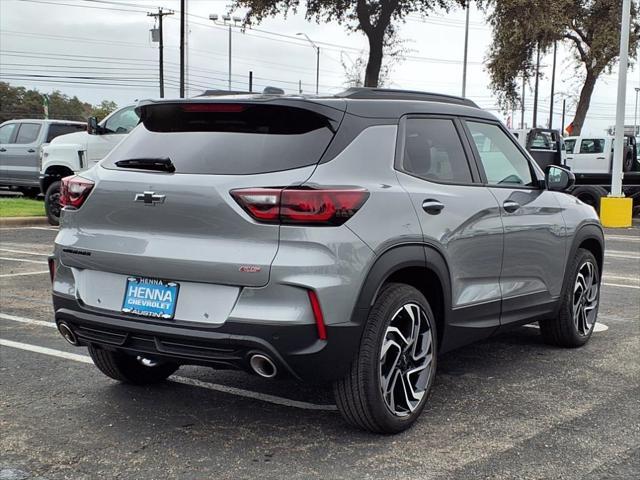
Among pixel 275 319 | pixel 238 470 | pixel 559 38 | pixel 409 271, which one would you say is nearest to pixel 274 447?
pixel 238 470

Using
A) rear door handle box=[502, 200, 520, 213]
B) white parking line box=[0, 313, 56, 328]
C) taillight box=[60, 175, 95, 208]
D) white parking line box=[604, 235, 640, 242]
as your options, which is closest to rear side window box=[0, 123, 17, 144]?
white parking line box=[604, 235, 640, 242]

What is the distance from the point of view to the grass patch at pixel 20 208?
15.8 m

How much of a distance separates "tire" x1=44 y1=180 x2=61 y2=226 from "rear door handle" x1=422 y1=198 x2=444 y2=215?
39.9 feet

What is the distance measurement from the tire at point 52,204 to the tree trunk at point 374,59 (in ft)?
45.3

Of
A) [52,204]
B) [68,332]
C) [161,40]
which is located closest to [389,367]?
[68,332]

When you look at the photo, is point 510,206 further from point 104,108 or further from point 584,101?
point 104,108

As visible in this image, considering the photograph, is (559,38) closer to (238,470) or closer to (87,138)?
(87,138)

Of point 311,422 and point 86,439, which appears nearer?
point 86,439

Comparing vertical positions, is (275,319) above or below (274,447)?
above

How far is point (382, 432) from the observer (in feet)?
13.0

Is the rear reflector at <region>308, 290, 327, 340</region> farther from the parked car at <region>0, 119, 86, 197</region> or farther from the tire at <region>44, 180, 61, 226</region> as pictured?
the parked car at <region>0, 119, 86, 197</region>

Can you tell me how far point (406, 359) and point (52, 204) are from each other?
12.4m

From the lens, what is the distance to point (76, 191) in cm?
416

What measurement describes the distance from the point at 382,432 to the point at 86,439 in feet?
4.76
